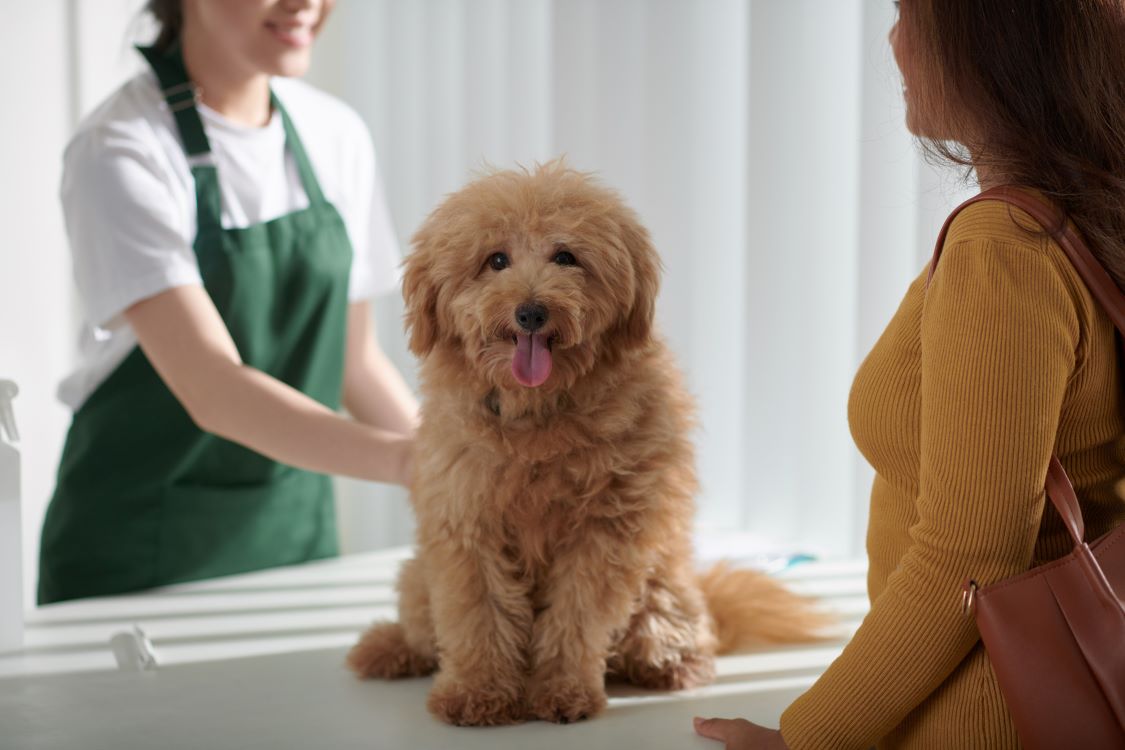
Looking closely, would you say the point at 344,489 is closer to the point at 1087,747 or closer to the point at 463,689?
the point at 463,689

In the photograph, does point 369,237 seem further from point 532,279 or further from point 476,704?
point 476,704

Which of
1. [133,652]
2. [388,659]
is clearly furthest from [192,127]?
[388,659]

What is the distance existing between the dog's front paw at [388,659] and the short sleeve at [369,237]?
0.95 m

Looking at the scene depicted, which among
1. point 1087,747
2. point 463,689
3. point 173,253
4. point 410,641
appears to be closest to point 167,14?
point 173,253

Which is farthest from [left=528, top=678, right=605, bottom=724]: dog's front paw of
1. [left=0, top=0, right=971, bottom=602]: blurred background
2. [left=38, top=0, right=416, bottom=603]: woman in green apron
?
[left=0, top=0, right=971, bottom=602]: blurred background

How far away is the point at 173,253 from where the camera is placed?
71.5 inches

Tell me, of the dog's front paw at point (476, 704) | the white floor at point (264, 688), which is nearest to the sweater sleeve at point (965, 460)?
the white floor at point (264, 688)

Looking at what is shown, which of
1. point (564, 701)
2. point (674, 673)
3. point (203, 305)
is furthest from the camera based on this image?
point (203, 305)

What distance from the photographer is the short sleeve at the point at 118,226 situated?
180 centimetres

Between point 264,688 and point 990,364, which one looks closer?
point 990,364

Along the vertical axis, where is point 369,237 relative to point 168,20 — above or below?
below

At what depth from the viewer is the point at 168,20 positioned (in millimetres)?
2092

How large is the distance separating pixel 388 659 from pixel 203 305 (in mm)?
692

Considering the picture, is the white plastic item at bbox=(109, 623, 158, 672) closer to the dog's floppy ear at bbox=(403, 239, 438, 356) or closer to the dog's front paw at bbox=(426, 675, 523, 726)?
the dog's front paw at bbox=(426, 675, 523, 726)
